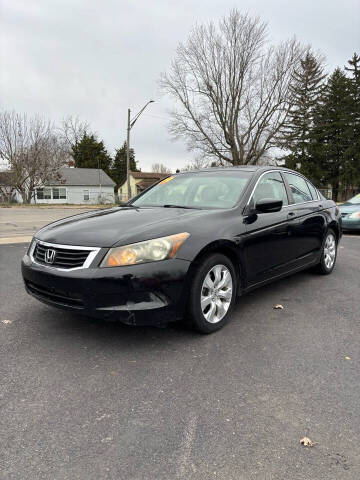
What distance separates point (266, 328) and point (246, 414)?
4.53 feet

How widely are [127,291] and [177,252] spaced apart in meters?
0.50

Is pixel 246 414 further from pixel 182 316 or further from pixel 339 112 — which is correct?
pixel 339 112

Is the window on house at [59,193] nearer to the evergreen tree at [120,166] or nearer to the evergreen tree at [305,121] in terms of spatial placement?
the evergreen tree at [120,166]

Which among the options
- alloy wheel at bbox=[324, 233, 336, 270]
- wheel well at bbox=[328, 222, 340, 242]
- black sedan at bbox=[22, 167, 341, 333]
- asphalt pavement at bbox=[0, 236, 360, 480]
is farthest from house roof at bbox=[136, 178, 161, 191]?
asphalt pavement at bbox=[0, 236, 360, 480]

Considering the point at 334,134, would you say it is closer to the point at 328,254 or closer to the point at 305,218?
the point at 328,254

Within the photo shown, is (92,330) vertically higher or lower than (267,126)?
lower

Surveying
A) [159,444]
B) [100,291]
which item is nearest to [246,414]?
[159,444]

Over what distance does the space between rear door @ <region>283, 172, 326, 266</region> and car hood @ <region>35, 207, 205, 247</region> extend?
5.30 ft

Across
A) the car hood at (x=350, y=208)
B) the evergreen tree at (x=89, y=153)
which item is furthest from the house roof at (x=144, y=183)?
the car hood at (x=350, y=208)

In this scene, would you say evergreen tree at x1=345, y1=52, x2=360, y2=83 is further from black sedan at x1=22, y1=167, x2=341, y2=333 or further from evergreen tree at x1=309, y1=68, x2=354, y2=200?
black sedan at x1=22, y1=167, x2=341, y2=333

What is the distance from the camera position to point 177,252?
9.72 ft

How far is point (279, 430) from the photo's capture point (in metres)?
2.06

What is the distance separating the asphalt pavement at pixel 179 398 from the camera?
71.2 inches

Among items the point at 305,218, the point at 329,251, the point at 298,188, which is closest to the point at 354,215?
the point at 329,251
